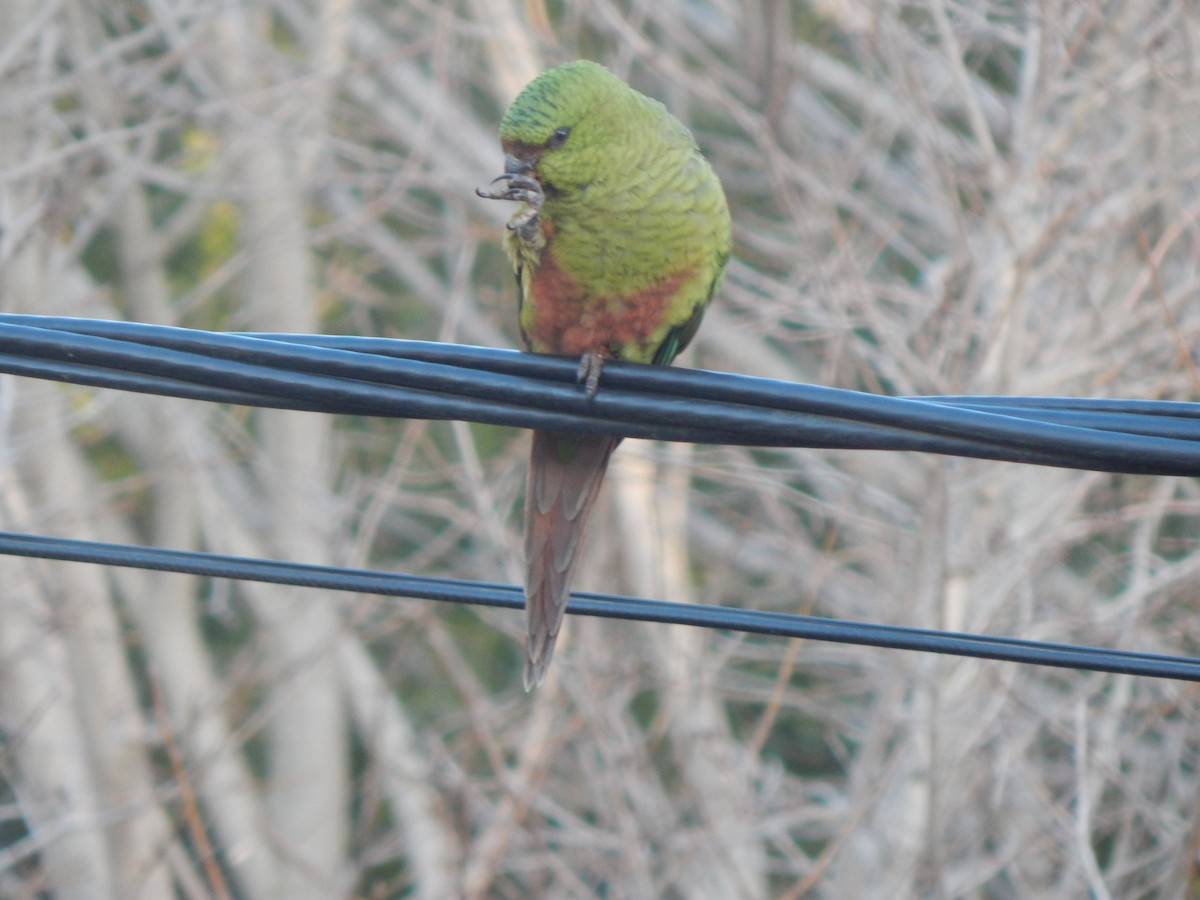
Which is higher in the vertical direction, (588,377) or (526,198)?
(526,198)

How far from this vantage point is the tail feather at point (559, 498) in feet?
13.1

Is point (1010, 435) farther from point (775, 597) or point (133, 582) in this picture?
point (133, 582)

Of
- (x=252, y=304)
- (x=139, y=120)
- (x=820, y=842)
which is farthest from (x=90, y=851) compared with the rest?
(x=820, y=842)

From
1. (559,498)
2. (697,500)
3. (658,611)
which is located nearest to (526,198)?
(559,498)

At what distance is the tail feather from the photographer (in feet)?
13.1

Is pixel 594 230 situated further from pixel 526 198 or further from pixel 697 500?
pixel 697 500

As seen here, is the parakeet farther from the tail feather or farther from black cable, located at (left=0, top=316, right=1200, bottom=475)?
black cable, located at (left=0, top=316, right=1200, bottom=475)

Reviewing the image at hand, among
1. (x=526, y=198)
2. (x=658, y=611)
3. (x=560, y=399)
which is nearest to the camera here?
(x=560, y=399)

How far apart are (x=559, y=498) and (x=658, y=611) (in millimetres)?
1387

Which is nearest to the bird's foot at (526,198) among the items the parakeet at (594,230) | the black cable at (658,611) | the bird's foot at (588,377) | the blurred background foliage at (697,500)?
the parakeet at (594,230)

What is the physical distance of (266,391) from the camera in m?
2.55

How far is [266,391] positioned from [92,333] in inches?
12.7

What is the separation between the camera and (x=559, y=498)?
13.6 feet

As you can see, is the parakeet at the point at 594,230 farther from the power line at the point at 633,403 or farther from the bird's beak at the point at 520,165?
the power line at the point at 633,403
